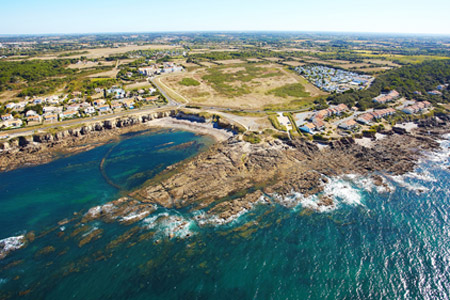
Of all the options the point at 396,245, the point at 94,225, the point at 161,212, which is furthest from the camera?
the point at 161,212

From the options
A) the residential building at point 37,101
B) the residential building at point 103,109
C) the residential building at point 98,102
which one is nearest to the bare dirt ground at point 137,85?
the residential building at point 98,102

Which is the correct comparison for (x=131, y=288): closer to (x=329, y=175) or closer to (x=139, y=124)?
(x=329, y=175)

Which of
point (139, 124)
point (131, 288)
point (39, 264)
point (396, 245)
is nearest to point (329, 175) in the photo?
point (396, 245)

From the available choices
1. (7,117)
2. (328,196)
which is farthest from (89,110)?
(328,196)

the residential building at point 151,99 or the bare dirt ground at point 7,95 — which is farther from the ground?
the bare dirt ground at point 7,95

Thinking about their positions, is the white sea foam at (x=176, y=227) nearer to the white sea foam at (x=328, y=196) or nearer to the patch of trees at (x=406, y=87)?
the white sea foam at (x=328, y=196)

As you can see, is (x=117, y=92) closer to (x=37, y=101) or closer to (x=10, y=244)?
(x=37, y=101)

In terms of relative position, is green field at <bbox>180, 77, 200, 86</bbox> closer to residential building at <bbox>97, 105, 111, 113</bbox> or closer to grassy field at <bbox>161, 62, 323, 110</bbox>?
grassy field at <bbox>161, 62, 323, 110</bbox>

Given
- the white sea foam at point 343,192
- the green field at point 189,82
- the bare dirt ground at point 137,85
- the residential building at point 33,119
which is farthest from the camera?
the green field at point 189,82
